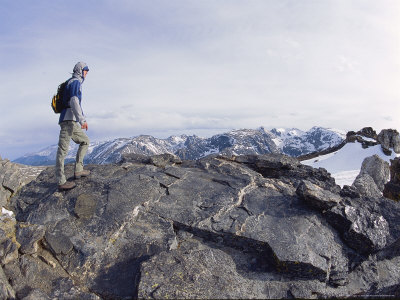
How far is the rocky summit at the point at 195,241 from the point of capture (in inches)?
380

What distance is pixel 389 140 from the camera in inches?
1914

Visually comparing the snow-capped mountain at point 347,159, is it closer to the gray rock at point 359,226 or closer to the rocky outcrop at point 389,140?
the rocky outcrop at point 389,140

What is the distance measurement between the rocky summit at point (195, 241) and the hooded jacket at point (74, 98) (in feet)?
11.5

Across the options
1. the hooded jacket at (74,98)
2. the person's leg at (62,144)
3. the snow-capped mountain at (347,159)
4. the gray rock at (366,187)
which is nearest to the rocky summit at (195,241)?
the person's leg at (62,144)

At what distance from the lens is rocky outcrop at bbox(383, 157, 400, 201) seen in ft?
65.7

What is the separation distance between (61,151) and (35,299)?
24.0 feet

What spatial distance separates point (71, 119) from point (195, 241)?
28.1 feet

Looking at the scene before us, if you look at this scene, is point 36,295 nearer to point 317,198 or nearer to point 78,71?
point 78,71

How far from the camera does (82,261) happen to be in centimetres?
1059

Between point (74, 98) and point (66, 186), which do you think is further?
point (66, 186)

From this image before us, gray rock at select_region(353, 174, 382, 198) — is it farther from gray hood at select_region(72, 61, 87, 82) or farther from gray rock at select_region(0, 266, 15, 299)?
gray rock at select_region(0, 266, 15, 299)

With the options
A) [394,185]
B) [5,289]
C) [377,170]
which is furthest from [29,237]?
[377,170]

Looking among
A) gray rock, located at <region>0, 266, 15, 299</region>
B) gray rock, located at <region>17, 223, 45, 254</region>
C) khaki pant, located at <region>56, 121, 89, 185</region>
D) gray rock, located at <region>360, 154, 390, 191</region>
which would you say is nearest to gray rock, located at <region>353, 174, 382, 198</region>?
gray rock, located at <region>360, 154, 390, 191</region>

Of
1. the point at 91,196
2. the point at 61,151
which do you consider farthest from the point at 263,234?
the point at 61,151
